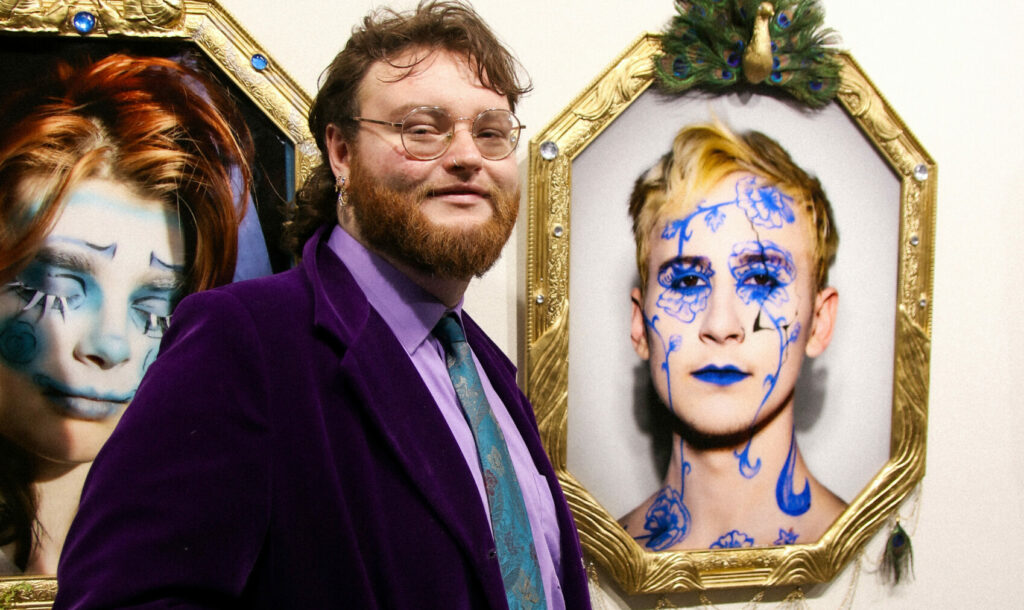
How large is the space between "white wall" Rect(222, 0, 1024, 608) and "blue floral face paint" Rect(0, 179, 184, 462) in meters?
1.00

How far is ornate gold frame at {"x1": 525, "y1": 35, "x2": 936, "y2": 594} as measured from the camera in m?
1.08

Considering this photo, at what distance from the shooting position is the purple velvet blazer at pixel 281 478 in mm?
494

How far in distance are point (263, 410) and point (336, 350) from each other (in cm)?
8

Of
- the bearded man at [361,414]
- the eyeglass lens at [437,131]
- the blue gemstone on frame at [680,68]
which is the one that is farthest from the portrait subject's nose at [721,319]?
the eyeglass lens at [437,131]

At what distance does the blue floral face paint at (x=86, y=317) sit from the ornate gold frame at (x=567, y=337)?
1.59 ft

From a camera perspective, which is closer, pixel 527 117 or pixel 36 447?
pixel 36 447

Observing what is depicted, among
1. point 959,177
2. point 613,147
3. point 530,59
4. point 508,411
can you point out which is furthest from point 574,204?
point 959,177

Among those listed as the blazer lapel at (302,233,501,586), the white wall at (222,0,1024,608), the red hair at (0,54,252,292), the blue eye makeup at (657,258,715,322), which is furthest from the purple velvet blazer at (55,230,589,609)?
the white wall at (222,0,1024,608)

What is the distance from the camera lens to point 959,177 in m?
1.30

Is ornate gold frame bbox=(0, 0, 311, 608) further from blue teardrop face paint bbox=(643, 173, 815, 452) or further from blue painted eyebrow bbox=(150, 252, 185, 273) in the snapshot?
blue teardrop face paint bbox=(643, 173, 815, 452)

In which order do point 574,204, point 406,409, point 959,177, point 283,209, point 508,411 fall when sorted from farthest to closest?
point 959,177
point 574,204
point 283,209
point 508,411
point 406,409

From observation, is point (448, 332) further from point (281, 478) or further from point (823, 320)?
point (823, 320)

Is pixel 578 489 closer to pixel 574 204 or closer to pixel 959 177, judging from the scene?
pixel 574 204

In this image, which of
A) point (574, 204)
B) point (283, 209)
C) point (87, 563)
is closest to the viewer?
point (87, 563)
